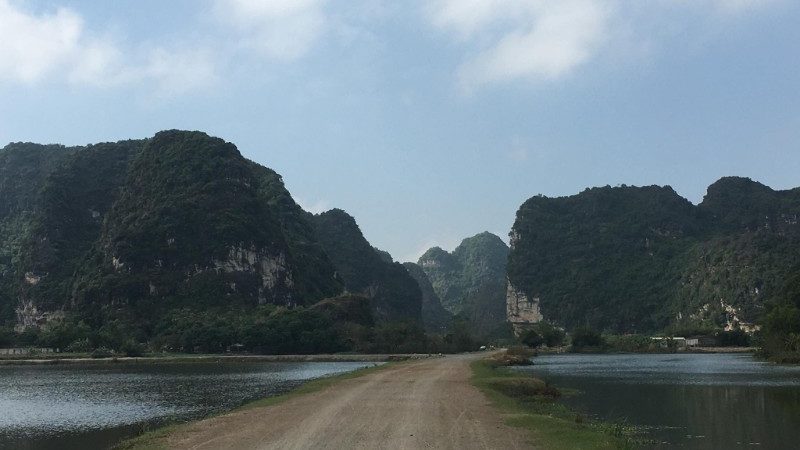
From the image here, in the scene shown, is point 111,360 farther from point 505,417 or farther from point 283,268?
point 505,417

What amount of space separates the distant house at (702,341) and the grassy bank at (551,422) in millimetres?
136771

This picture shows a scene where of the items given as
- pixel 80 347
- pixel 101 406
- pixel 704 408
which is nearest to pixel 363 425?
A: pixel 704 408

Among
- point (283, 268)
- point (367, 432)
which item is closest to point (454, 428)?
point (367, 432)

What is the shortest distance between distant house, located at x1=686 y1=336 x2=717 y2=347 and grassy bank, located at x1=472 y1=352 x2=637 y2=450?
136771mm

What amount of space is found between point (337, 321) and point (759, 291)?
109073 mm

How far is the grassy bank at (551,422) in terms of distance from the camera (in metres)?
21.2

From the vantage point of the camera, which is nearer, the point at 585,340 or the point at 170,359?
the point at 170,359

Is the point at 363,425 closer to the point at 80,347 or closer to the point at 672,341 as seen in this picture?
the point at 80,347

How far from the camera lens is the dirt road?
20.8 metres

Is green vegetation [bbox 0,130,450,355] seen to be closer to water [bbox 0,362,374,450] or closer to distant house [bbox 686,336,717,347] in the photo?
distant house [bbox 686,336,717,347]

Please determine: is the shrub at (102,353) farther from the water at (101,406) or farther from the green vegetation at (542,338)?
the green vegetation at (542,338)

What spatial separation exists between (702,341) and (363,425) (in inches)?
6208

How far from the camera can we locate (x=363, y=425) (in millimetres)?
24453

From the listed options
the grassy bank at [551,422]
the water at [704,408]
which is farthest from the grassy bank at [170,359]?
the grassy bank at [551,422]
